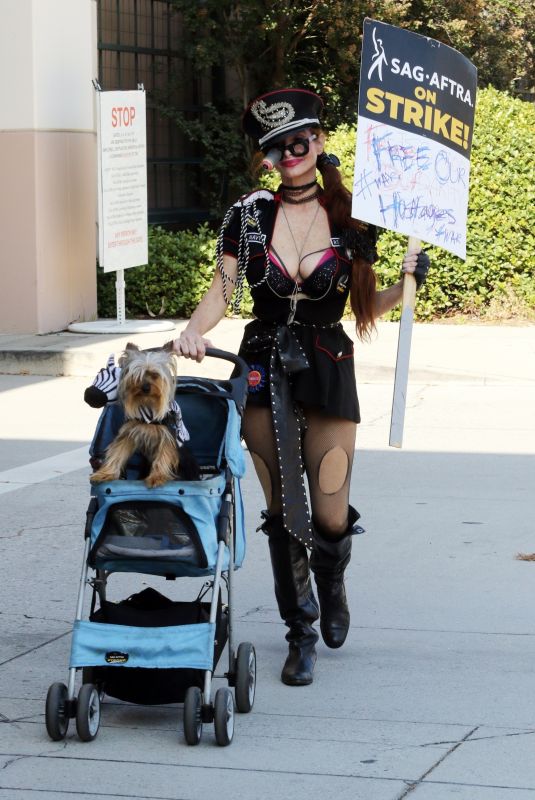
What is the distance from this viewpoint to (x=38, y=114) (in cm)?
1422

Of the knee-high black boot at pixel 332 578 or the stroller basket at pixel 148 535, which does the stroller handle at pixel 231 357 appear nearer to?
the stroller basket at pixel 148 535

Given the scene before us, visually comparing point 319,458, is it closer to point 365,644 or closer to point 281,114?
point 365,644

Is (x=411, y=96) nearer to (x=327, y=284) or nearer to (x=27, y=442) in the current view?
(x=327, y=284)

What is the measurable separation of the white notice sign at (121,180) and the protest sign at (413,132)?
8662mm

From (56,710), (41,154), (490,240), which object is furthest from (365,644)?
(490,240)

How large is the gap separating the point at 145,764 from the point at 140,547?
0.68 meters

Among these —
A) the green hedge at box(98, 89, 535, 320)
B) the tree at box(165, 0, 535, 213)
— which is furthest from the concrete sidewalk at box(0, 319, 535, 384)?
the tree at box(165, 0, 535, 213)

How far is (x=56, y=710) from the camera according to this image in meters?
4.38

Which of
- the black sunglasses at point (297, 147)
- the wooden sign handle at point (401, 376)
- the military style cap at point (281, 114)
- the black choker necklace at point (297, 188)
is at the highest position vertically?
the military style cap at point (281, 114)

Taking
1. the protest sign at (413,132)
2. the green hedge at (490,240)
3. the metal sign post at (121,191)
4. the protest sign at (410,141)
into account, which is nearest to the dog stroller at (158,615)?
the protest sign at (410,141)

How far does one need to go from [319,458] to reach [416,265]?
828 millimetres

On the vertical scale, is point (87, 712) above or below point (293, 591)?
below

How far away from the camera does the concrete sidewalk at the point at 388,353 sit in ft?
40.9

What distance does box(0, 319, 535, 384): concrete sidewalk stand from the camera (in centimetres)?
1248
